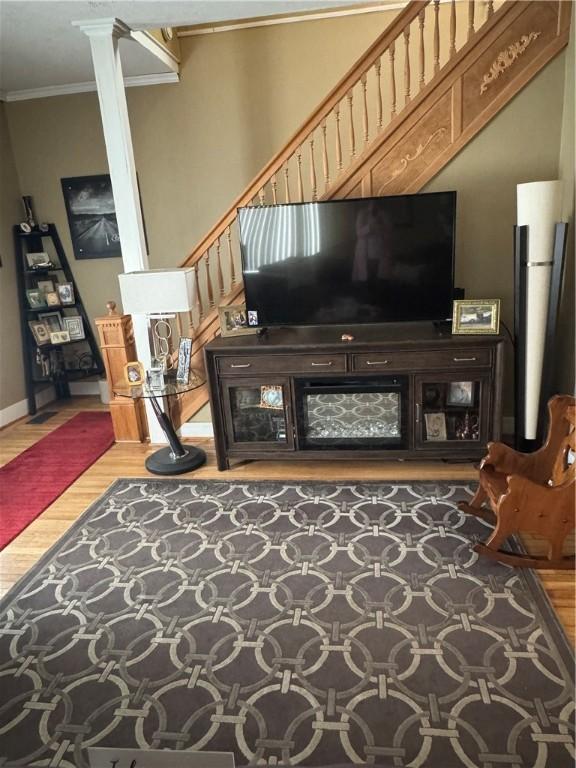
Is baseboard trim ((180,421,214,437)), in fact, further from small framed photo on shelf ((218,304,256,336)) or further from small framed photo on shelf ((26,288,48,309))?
small framed photo on shelf ((26,288,48,309))

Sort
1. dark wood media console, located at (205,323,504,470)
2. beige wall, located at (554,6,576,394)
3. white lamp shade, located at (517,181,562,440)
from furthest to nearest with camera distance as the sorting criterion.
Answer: dark wood media console, located at (205,323,504,470), beige wall, located at (554,6,576,394), white lamp shade, located at (517,181,562,440)

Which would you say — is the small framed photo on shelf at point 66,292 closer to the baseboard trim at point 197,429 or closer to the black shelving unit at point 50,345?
the black shelving unit at point 50,345

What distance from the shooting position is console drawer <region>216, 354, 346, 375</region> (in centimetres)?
307

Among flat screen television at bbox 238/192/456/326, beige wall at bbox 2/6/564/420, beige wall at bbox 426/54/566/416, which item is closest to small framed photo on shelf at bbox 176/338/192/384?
flat screen television at bbox 238/192/456/326

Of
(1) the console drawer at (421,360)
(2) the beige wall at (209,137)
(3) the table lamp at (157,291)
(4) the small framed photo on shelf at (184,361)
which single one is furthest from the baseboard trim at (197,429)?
(2) the beige wall at (209,137)

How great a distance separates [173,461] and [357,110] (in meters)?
2.88

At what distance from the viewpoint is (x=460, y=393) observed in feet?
10.1

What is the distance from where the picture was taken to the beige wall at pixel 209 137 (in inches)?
134

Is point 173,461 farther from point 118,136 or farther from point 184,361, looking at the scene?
point 118,136

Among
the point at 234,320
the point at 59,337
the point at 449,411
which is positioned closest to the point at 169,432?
the point at 234,320

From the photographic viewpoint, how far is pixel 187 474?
334 centimetres

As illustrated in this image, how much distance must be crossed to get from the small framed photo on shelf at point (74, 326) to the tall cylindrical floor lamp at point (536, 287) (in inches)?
144

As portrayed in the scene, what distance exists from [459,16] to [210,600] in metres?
4.14

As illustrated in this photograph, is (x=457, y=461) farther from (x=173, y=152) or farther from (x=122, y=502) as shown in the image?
(x=173, y=152)
